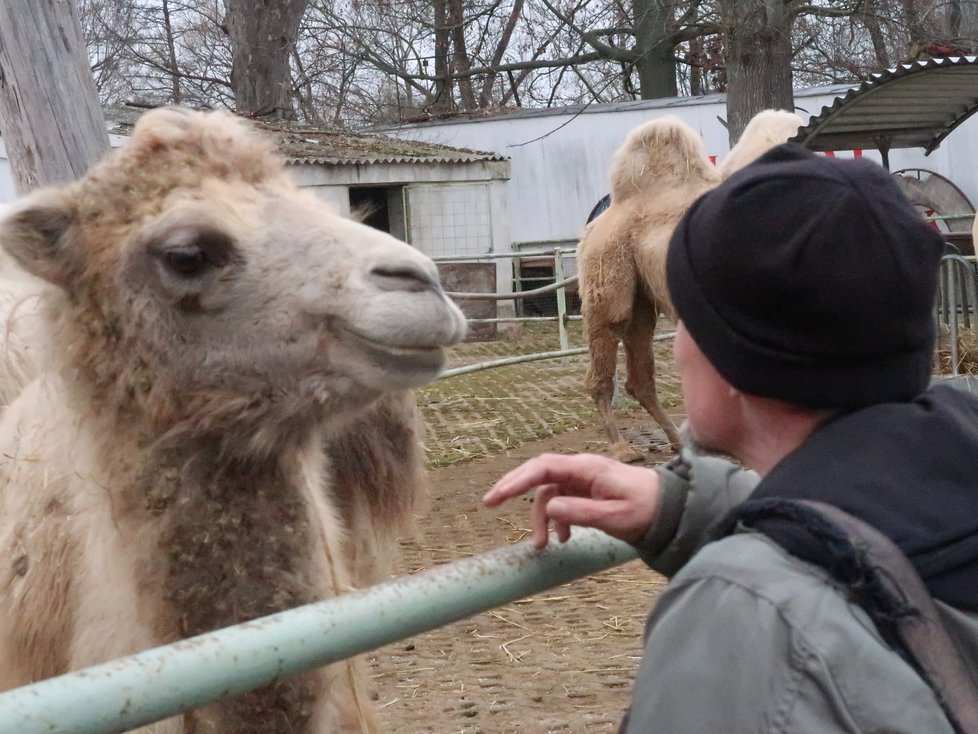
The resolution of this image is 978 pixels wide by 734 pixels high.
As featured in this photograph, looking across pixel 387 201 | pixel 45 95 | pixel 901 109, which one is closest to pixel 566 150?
pixel 387 201

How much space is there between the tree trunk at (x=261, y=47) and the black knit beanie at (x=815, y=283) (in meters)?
18.8

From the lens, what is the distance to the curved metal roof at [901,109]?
9.30m

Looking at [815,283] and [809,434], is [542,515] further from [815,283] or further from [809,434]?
[815,283]

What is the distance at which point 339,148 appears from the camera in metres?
19.2

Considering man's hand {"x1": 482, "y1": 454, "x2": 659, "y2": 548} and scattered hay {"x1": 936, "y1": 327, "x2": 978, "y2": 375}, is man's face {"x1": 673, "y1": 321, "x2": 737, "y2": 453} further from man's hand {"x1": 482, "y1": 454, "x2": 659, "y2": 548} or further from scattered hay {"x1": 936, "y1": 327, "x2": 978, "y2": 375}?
scattered hay {"x1": 936, "y1": 327, "x2": 978, "y2": 375}

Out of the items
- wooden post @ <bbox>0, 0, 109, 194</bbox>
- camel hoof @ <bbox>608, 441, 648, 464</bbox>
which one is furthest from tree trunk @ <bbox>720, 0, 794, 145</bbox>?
wooden post @ <bbox>0, 0, 109, 194</bbox>

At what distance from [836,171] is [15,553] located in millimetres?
1962

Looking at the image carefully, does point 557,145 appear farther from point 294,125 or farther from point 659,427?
point 659,427

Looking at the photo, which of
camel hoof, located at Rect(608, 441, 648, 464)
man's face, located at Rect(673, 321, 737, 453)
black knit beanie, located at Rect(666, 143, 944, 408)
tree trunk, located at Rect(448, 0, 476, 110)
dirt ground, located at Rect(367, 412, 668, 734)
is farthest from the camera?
tree trunk, located at Rect(448, 0, 476, 110)

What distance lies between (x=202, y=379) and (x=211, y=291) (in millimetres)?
172

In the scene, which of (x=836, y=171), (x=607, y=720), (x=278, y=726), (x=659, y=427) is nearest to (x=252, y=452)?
(x=278, y=726)

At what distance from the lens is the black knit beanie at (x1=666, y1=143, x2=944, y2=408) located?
3.83ft

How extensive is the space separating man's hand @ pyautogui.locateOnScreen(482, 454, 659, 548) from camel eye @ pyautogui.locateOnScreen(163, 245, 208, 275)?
35.3 inches

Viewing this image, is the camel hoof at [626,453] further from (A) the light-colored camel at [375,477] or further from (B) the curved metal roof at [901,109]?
(A) the light-colored camel at [375,477]
